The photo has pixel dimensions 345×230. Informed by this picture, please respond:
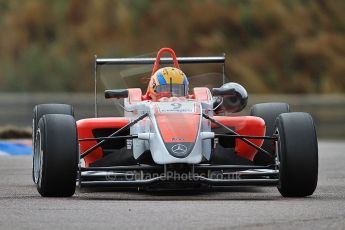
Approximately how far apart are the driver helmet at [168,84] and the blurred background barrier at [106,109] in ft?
40.7

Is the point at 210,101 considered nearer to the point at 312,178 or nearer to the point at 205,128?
the point at 205,128

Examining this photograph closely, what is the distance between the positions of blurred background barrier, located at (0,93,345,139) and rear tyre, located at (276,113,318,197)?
13850 millimetres

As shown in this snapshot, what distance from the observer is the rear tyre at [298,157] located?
11688 mm

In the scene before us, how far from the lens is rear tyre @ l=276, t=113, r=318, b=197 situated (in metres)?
11.7

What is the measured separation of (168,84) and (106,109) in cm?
1327

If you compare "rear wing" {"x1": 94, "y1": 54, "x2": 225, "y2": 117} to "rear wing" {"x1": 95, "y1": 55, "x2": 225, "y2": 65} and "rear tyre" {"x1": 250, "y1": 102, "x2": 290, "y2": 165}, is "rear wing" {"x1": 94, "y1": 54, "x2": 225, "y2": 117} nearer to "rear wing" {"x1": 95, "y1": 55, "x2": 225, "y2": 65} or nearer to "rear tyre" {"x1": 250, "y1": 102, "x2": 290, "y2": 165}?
"rear wing" {"x1": 95, "y1": 55, "x2": 225, "y2": 65}

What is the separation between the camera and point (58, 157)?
11570 millimetres

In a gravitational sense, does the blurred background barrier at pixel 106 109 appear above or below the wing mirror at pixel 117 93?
below

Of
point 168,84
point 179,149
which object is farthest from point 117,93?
point 179,149

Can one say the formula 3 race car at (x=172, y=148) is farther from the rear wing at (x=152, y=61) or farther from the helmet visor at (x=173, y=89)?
the rear wing at (x=152, y=61)

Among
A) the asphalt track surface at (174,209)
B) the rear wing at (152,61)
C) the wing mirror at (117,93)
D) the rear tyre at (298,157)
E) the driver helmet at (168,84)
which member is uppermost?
the rear wing at (152,61)

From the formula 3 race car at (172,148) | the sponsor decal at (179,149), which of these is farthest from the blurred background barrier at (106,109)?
the sponsor decal at (179,149)

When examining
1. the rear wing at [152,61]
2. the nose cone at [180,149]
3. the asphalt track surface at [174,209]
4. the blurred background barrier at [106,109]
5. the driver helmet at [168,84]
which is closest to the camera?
the asphalt track surface at [174,209]

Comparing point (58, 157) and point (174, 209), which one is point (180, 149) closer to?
point (58, 157)
